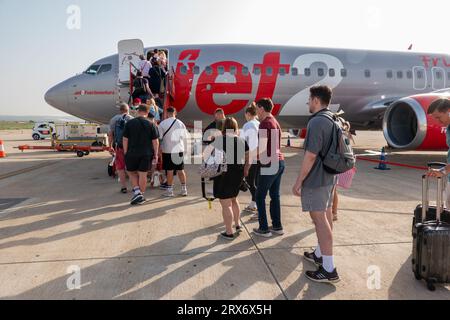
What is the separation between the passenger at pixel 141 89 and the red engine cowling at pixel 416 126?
700 centimetres

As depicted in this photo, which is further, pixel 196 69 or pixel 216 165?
pixel 196 69

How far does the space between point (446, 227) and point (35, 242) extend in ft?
14.8

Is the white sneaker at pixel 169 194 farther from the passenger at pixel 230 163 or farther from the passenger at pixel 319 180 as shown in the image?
the passenger at pixel 319 180

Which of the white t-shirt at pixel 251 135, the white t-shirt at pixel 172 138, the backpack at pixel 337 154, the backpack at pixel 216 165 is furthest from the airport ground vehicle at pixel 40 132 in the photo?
the backpack at pixel 337 154

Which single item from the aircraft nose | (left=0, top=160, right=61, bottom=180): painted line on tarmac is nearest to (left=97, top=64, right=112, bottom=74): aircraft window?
the aircraft nose

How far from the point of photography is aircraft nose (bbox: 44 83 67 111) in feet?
34.4

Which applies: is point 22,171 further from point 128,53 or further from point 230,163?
point 230,163

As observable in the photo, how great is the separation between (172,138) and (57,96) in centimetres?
670

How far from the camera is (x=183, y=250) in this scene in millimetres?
3664

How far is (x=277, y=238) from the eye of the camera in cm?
405

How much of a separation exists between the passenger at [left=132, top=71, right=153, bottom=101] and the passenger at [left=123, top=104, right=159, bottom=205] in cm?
269

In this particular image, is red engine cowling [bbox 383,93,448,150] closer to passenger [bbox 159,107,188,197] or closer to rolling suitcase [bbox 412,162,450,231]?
rolling suitcase [bbox 412,162,450,231]

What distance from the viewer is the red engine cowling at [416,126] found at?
337 inches

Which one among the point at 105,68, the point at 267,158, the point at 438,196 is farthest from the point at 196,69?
the point at 438,196
